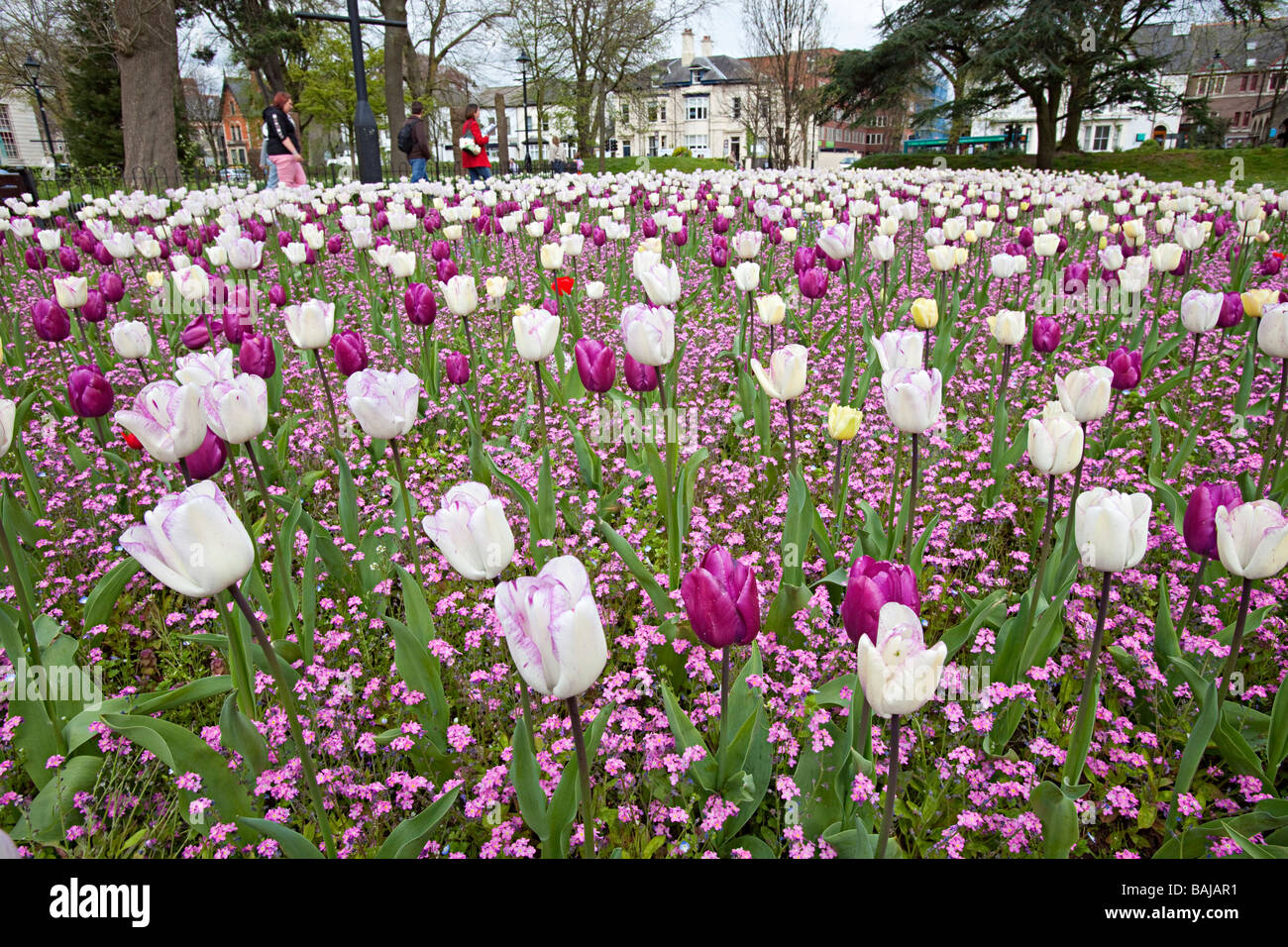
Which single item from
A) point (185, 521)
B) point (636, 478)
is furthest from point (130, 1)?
point (185, 521)

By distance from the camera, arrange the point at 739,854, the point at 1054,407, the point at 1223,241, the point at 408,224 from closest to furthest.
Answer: the point at 739,854 < the point at 1054,407 < the point at 408,224 < the point at 1223,241

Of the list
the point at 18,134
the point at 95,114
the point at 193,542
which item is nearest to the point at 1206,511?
the point at 193,542

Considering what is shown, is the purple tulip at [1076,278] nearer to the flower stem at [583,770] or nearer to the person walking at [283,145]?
the flower stem at [583,770]

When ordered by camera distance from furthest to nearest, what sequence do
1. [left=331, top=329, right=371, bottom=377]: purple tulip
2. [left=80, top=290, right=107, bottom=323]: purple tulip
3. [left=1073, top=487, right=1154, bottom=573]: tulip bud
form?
[left=80, top=290, right=107, bottom=323]: purple tulip < [left=331, top=329, right=371, bottom=377]: purple tulip < [left=1073, top=487, right=1154, bottom=573]: tulip bud

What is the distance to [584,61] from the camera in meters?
29.0

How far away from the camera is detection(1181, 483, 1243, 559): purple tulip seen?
1.77 meters

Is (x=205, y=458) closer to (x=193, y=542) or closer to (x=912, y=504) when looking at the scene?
(x=193, y=542)

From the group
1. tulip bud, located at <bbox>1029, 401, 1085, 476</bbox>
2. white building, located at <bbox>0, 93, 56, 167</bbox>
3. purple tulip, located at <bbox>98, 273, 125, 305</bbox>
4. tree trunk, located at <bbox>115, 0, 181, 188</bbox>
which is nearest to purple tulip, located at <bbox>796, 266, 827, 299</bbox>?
tulip bud, located at <bbox>1029, 401, 1085, 476</bbox>

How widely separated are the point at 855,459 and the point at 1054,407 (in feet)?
5.21

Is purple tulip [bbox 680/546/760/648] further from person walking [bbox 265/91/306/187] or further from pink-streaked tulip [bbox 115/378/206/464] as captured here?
person walking [bbox 265/91/306/187]

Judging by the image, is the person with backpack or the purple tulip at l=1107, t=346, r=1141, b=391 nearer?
the purple tulip at l=1107, t=346, r=1141, b=391
